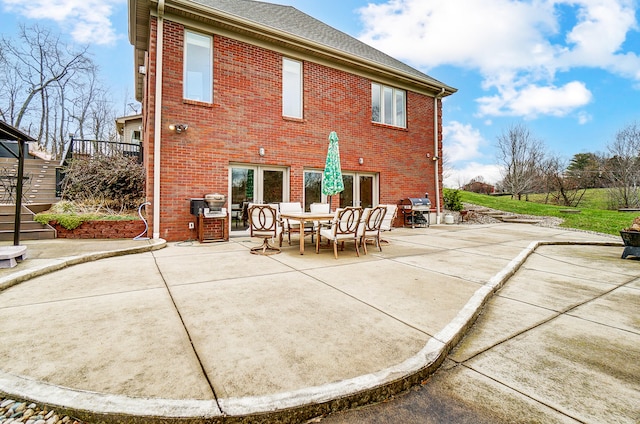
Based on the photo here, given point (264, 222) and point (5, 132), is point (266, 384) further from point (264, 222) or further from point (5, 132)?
point (5, 132)

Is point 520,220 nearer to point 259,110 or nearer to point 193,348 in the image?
point 259,110

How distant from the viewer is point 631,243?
5.30m

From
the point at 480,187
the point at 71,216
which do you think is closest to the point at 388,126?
the point at 71,216

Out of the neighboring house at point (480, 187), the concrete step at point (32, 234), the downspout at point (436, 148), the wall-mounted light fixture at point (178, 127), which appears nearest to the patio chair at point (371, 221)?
the wall-mounted light fixture at point (178, 127)

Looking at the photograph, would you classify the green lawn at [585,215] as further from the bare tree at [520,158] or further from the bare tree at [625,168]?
the bare tree at [520,158]

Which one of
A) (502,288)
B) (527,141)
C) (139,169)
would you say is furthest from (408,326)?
(527,141)

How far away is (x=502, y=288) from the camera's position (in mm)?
3547

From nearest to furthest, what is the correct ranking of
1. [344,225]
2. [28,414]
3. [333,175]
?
[28,414] → [344,225] → [333,175]

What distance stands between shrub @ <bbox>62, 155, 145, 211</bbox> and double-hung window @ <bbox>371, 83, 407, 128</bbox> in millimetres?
7652

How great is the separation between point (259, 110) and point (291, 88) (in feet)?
4.35

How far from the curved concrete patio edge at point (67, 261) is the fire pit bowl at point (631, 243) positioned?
29.4ft

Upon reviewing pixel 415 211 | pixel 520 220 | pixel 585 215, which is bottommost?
pixel 520 220

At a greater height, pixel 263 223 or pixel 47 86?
pixel 47 86

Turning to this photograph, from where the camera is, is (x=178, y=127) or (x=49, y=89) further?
(x=49, y=89)
